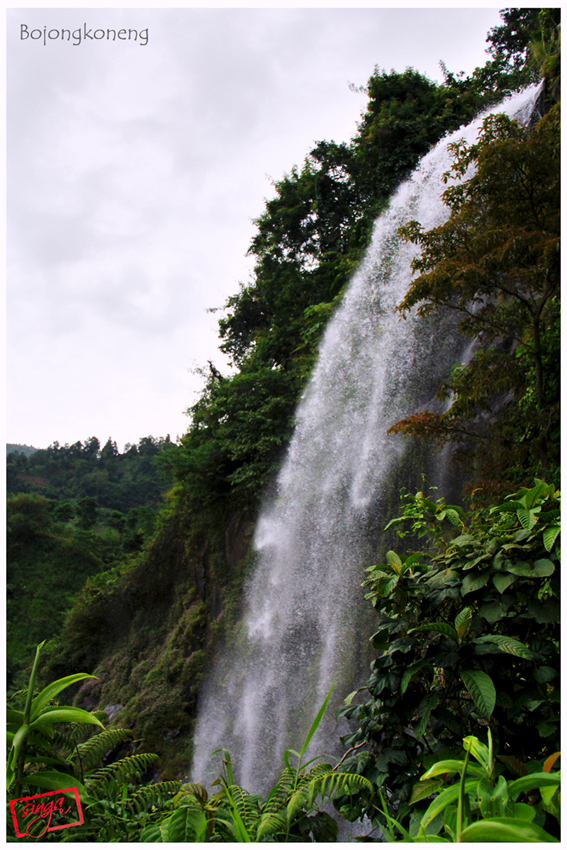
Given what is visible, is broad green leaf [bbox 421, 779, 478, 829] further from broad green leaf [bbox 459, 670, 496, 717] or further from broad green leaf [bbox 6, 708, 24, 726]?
broad green leaf [bbox 6, 708, 24, 726]

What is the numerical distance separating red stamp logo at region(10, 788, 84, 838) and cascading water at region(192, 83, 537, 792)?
575 centimetres

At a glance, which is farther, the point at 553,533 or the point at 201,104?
the point at 201,104

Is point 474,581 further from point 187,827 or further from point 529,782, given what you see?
point 187,827

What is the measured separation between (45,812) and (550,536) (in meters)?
1.61

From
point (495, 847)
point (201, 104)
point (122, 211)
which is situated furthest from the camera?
point (122, 211)

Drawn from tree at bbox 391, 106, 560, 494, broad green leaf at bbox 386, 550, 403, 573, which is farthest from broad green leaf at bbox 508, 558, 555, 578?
tree at bbox 391, 106, 560, 494

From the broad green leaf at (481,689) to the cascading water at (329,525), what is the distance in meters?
5.56

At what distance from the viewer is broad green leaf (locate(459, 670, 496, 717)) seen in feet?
Result: 4.42

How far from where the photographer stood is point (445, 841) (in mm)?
1021

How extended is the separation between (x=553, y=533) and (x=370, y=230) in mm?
11323

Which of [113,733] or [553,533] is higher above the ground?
[553,533]

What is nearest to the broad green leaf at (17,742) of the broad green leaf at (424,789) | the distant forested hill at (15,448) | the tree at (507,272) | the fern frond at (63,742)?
the fern frond at (63,742)

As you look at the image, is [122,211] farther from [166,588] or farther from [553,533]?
[166,588]

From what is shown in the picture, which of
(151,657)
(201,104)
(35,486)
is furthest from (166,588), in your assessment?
(35,486)
